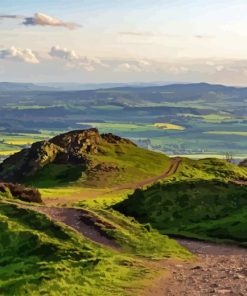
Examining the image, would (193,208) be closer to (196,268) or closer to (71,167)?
(196,268)

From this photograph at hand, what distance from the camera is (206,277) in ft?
160

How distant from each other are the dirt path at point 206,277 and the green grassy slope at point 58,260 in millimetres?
2341

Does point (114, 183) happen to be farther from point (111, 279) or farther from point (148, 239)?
point (111, 279)

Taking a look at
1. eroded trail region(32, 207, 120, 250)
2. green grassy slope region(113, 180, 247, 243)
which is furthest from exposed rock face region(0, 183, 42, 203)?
green grassy slope region(113, 180, 247, 243)

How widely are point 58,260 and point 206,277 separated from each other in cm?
1414

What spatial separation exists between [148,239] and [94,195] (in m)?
79.6

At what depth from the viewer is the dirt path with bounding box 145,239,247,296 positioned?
4425 centimetres

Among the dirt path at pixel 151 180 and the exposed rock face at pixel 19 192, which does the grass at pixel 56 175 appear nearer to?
the dirt path at pixel 151 180

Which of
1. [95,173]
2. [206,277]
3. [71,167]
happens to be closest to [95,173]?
[95,173]

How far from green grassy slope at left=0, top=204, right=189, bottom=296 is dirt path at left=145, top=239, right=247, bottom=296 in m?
2.34

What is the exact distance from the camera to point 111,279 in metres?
46.2

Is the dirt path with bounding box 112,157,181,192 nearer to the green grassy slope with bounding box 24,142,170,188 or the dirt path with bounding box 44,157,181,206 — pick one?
the dirt path with bounding box 44,157,181,206

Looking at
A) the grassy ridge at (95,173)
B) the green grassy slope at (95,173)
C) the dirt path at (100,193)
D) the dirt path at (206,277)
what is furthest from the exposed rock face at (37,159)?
the dirt path at (206,277)

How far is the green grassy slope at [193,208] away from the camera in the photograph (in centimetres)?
7954
